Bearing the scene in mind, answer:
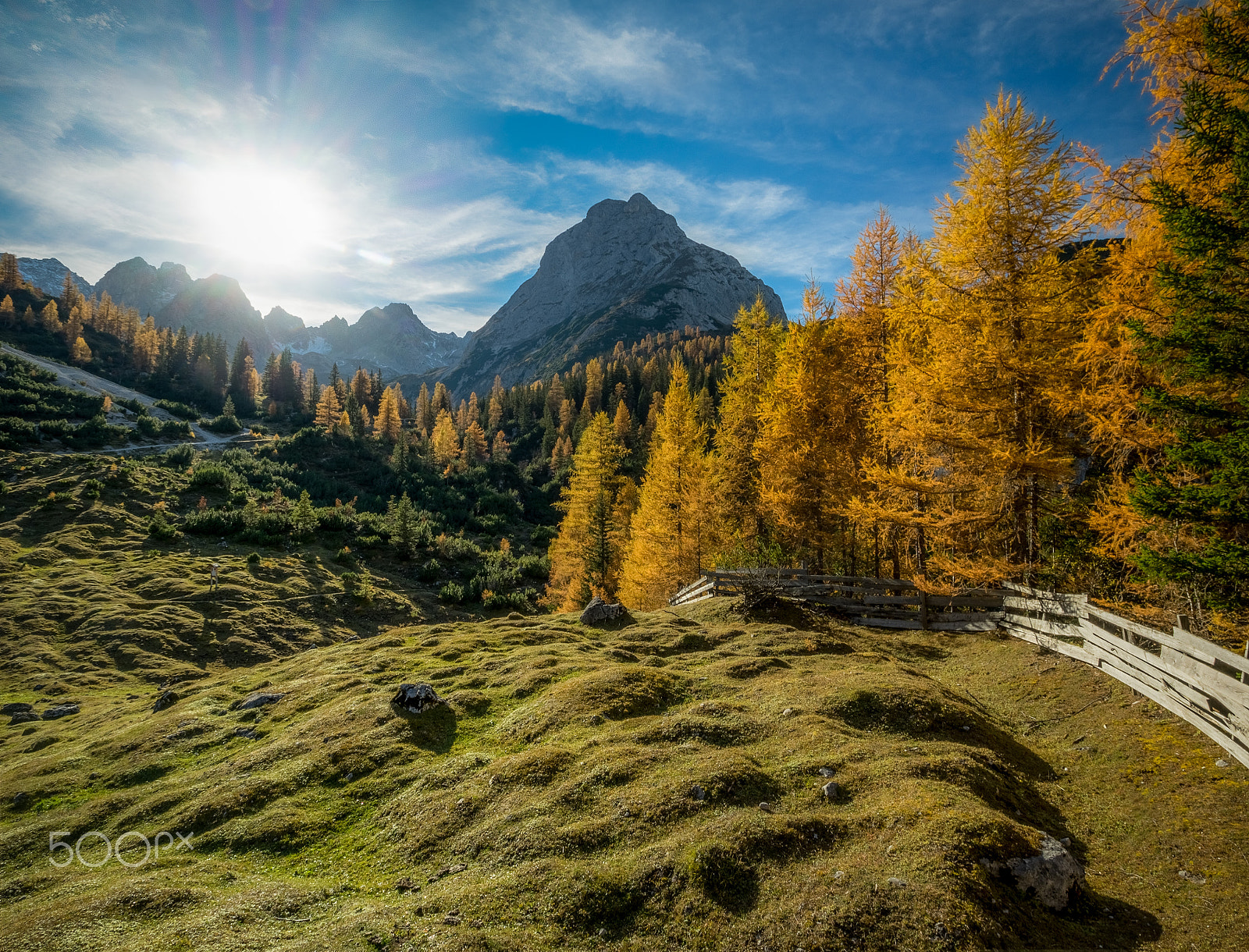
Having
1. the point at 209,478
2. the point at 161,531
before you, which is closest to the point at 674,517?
the point at 161,531

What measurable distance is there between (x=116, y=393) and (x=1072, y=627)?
144m

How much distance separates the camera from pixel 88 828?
34.7 feet

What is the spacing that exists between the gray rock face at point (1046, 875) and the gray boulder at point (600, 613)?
15.6 meters

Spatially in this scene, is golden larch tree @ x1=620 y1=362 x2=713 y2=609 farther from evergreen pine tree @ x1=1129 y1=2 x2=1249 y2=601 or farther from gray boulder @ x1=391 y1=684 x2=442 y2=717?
evergreen pine tree @ x1=1129 y1=2 x2=1249 y2=601

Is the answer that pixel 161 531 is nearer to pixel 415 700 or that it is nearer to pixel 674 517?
pixel 674 517

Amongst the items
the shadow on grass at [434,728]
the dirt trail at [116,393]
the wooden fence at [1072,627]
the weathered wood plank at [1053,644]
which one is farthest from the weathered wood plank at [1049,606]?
the dirt trail at [116,393]

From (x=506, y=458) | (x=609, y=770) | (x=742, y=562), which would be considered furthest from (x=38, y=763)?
(x=506, y=458)

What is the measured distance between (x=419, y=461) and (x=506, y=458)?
64.1 ft

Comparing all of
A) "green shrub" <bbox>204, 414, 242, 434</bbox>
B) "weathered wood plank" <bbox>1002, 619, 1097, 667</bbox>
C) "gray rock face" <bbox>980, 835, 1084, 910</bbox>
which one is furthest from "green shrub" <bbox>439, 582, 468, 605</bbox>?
"green shrub" <bbox>204, 414, 242, 434</bbox>

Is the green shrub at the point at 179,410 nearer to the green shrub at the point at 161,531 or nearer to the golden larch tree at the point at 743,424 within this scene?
the green shrub at the point at 161,531

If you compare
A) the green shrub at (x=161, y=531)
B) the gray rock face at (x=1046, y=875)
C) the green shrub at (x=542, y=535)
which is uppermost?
the gray rock face at (x=1046, y=875)

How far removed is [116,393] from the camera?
101m

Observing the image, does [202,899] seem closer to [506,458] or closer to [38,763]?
[38,763]

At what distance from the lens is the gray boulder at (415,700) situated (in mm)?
12992
